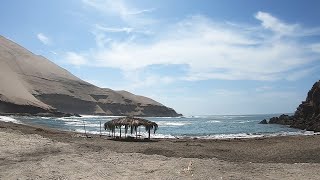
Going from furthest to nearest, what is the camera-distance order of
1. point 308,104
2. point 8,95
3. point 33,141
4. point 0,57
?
point 0,57 < point 8,95 < point 308,104 < point 33,141

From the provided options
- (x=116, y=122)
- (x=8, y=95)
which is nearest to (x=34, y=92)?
(x=8, y=95)

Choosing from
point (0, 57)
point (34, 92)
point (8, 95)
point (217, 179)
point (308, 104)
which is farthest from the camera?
point (0, 57)

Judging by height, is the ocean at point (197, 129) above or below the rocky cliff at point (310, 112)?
below

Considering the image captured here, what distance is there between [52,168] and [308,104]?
74443 mm

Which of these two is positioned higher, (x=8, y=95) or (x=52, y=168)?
(x=8, y=95)

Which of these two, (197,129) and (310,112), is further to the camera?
(310,112)

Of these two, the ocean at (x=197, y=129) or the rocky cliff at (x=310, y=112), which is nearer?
the ocean at (x=197, y=129)

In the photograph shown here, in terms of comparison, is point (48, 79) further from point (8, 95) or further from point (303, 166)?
point (303, 166)

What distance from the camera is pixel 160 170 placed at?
1478 centimetres

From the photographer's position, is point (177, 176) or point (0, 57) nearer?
point (177, 176)

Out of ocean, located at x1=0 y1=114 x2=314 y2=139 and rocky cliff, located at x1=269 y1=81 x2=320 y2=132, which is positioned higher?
rocky cliff, located at x1=269 y1=81 x2=320 y2=132

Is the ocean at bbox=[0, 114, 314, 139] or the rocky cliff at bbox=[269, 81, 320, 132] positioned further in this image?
the rocky cliff at bbox=[269, 81, 320, 132]

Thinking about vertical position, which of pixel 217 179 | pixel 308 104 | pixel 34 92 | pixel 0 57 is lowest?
pixel 217 179

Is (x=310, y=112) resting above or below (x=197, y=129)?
above
